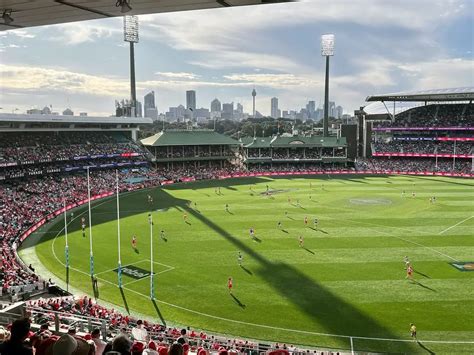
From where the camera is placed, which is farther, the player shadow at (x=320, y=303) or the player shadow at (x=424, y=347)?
the player shadow at (x=320, y=303)

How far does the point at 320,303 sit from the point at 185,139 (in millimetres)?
76554

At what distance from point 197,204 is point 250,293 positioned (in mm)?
33296

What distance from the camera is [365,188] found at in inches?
2965

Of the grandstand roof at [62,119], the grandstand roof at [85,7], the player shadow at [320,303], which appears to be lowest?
the player shadow at [320,303]

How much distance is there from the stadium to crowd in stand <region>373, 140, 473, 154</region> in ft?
3.39

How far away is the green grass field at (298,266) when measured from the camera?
2430 cm

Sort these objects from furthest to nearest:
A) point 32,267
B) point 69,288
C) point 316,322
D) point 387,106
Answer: point 387,106 → point 32,267 → point 69,288 → point 316,322

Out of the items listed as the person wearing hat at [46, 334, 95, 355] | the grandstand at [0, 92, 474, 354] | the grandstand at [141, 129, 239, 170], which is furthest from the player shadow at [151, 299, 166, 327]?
the grandstand at [141, 129, 239, 170]

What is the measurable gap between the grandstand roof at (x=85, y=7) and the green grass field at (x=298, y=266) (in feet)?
65.5

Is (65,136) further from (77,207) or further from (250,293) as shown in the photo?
(250,293)

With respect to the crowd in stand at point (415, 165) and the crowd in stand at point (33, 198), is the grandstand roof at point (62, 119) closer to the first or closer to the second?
the crowd in stand at point (33, 198)

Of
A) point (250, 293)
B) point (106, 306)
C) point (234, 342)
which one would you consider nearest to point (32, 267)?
point (106, 306)

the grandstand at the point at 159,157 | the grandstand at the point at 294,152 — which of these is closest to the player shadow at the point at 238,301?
the grandstand at the point at 159,157

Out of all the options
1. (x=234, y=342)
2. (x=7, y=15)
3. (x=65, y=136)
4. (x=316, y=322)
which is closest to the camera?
(x=7, y=15)
